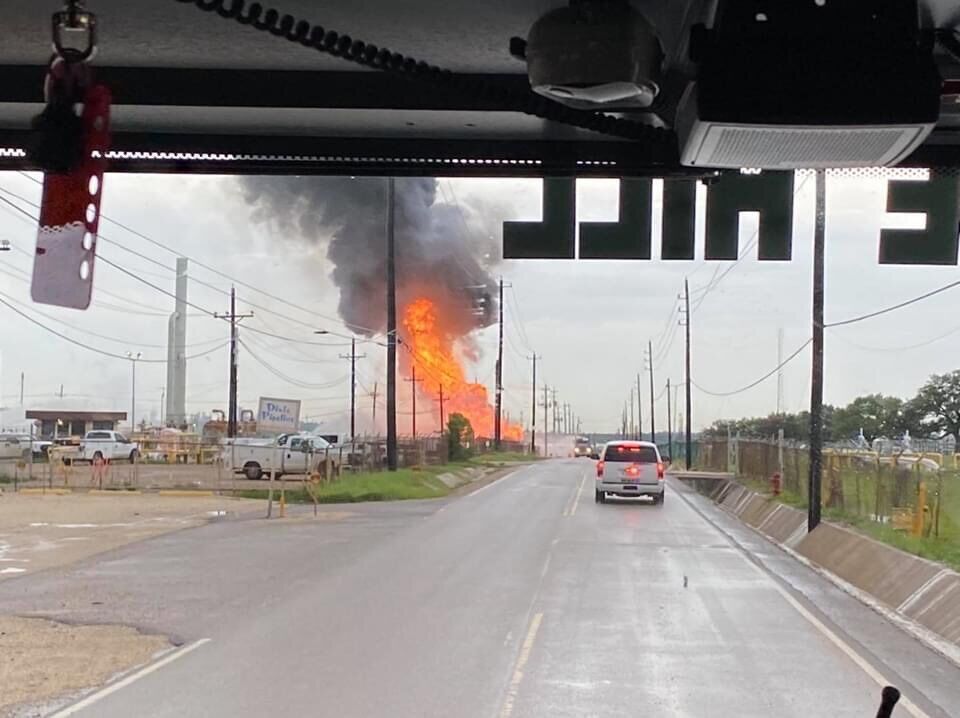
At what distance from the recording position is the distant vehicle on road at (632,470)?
32.9 metres

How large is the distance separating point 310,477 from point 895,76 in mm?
34066

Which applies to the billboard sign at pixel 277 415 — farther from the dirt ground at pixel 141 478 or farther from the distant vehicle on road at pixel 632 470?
the dirt ground at pixel 141 478

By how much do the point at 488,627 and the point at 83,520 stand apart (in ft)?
58.7

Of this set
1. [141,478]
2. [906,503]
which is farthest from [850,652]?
[141,478]

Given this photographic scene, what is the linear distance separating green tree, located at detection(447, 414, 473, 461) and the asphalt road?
129 feet

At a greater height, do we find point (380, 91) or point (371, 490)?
point (380, 91)

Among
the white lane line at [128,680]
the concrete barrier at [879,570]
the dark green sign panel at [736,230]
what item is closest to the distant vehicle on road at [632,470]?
the concrete barrier at [879,570]

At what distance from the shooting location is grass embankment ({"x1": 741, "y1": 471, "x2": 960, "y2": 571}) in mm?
16734

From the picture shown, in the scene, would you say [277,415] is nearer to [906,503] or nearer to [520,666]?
[906,503]

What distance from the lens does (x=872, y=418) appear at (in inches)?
2307

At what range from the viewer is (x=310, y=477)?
3619 cm

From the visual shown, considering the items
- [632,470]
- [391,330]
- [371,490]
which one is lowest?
[371,490]

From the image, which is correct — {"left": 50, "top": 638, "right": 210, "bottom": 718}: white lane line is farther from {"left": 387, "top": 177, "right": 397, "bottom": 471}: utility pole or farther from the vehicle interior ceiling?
{"left": 387, "top": 177, "right": 397, "bottom": 471}: utility pole

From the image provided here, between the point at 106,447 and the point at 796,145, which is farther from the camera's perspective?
the point at 106,447
